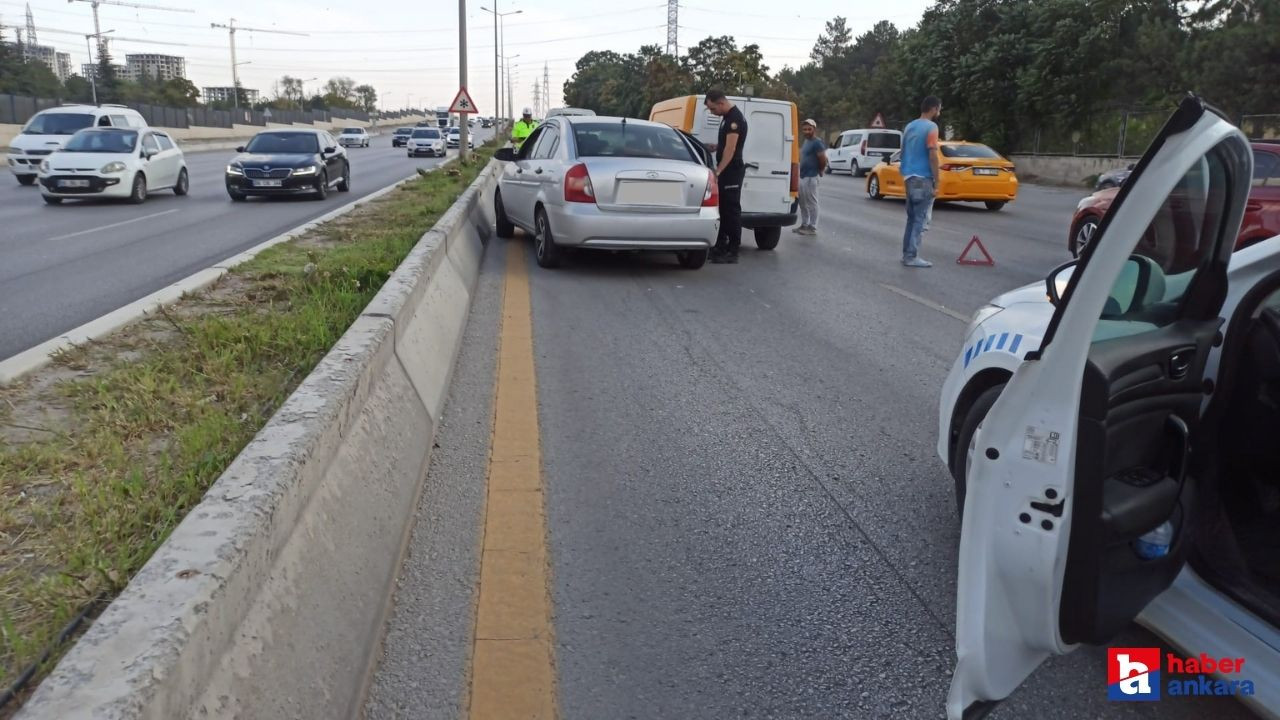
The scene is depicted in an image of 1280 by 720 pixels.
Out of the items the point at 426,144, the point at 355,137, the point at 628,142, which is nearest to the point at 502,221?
the point at 628,142

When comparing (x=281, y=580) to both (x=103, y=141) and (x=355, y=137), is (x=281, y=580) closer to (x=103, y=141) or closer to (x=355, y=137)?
(x=103, y=141)

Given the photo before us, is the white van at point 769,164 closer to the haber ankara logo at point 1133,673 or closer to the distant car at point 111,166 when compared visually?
the haber ankara logo at point 1133,673

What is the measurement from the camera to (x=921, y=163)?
37.2 feet

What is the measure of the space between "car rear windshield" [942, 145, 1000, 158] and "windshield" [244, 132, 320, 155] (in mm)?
13596

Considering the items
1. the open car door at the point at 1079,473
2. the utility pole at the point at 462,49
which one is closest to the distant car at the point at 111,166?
the utility pole at the point at 462,49

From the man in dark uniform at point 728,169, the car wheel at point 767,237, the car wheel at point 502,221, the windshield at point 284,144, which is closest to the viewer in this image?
the man in dark uniform at point 728,169

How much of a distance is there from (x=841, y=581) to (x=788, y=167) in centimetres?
979

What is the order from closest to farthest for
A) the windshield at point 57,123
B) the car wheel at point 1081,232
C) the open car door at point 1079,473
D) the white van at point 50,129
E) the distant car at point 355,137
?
the open car door at point 1079,473 → the car wheel at point 1081,232 → the white van at point 50,129 → the windshield at point 57,123 → the distant car at point 355,137

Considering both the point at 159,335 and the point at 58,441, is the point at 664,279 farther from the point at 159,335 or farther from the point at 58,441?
the point at 58,441

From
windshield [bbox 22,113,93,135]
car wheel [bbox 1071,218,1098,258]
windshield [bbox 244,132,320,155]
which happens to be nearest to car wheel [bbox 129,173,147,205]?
windshield [bbox 244,132,320,155]

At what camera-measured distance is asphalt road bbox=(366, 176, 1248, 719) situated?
2881 mm

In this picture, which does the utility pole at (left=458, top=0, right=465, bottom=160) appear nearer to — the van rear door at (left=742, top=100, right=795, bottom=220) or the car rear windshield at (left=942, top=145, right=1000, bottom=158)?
the car rear windshield at (left=942, top=145, right=1000, bottom=158)

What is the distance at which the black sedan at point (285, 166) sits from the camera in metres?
19.3

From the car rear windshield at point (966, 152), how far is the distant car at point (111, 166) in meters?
16.4
